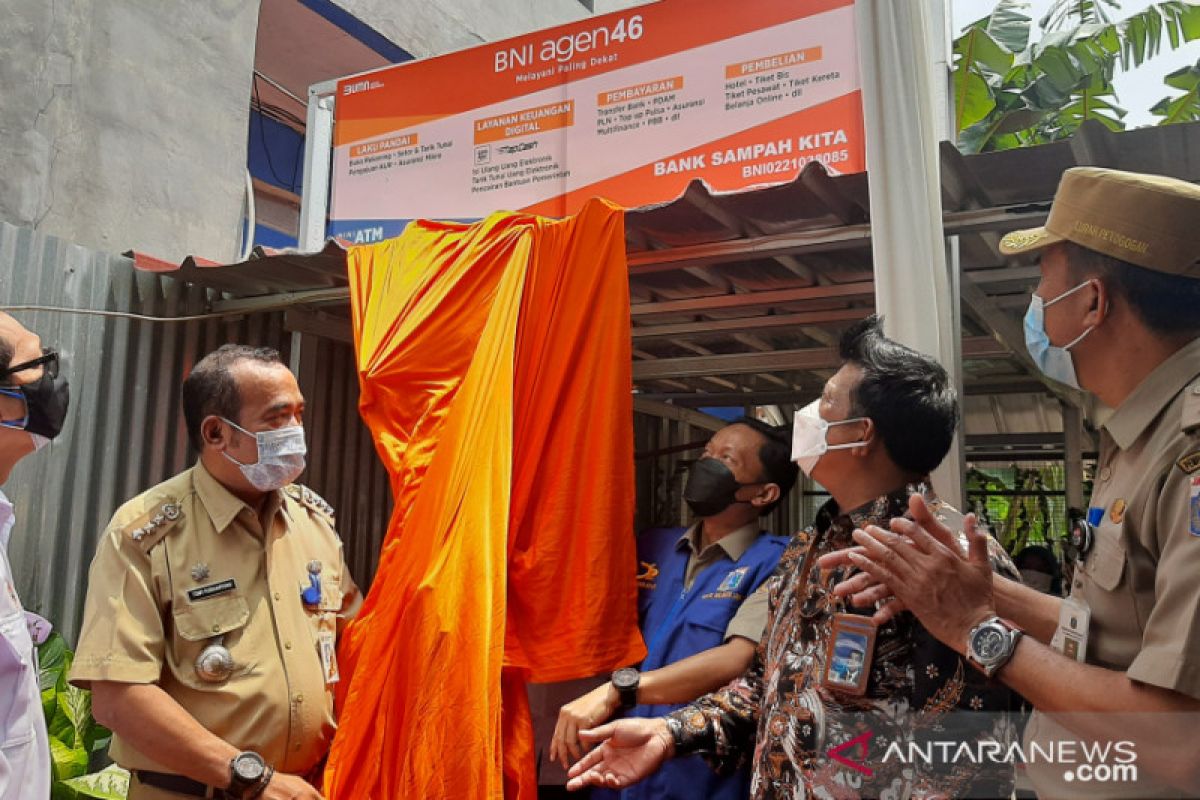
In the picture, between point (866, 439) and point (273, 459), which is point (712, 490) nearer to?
point (866, 439)

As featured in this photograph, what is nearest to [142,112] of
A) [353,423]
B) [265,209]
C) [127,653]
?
[353,423]

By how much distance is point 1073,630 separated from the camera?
1.40 metres

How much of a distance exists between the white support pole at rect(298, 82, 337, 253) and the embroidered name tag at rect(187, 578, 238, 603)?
9.19 ft

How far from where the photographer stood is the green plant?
3.16 meters

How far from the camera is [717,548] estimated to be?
9.26 feet

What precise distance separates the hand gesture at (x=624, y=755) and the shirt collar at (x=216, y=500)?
1.19m

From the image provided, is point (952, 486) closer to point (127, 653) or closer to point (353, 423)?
point (127, 653)

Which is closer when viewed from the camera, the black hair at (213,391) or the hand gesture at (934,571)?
the hand gesture at (934,571)

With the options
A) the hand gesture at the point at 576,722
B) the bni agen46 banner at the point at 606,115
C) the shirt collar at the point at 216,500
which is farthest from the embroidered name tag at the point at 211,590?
the bni agen46 banner at the point at 606,115

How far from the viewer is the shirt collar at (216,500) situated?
249 centimetres

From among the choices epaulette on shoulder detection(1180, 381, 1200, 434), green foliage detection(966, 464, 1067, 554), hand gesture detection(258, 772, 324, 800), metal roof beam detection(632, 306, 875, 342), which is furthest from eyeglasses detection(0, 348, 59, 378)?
green foliage detection(966, 464, 1067, 554)

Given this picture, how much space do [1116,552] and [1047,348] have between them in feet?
1.63

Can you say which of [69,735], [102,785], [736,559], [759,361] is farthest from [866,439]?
[69,735]

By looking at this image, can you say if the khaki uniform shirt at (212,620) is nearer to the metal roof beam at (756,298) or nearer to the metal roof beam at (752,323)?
the metal roof beam at (756,298)
